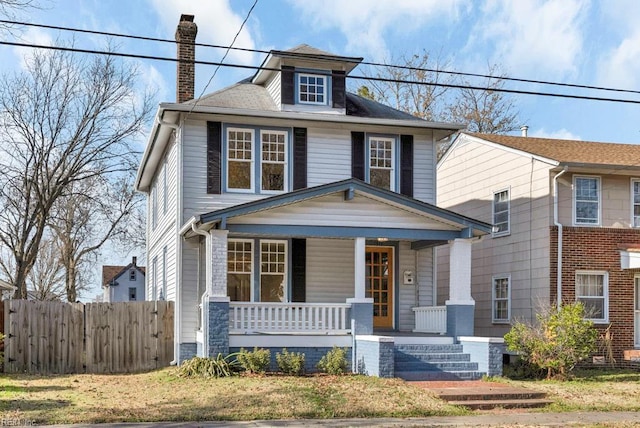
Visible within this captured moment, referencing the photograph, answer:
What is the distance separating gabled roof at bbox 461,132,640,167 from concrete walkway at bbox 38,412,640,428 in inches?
348

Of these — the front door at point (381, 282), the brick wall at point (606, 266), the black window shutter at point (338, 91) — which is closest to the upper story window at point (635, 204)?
the brick wall at point (606, 266)

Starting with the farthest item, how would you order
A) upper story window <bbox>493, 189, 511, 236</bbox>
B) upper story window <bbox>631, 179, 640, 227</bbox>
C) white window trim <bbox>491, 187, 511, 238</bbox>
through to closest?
1. upper story window <bbox>493, 189, 511, 236</bbox>
2. white window trim <bbox>491, 187, 511, 238</bbox>
3. upper story window <bbox>631, 179, 640, 227</bbox>

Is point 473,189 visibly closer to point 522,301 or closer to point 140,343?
point 522,301

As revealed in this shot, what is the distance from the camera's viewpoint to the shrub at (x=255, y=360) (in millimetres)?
16672

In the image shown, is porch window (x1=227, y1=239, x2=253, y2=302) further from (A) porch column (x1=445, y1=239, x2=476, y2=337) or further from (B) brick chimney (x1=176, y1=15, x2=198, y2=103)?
(A) porch column (x1=445, y1=239, x2=476, y2=337)

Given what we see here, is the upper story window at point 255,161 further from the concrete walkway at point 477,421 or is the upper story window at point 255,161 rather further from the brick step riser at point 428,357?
the concrete walkway at point 477,421

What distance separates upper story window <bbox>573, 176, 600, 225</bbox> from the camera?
21609 mm

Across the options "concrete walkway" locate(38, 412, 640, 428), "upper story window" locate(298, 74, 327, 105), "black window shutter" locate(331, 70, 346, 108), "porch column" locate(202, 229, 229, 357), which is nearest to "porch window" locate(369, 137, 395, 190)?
"black window shutter" locate(331, 70, 346, 108)

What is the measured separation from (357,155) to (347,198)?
305 cm

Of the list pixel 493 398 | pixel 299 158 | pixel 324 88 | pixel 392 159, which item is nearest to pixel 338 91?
pixel 324 88

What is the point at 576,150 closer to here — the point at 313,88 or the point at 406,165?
the point at 406,165

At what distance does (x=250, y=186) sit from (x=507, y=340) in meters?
7.13

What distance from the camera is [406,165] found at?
20922 millimetres

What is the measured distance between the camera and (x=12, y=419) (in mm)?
12109
